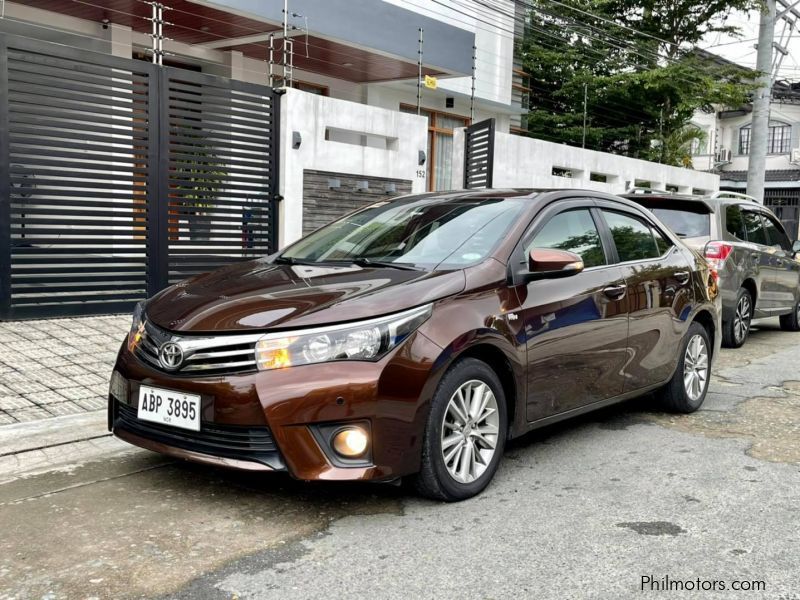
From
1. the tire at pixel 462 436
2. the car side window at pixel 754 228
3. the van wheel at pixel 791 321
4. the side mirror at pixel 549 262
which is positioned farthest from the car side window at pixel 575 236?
the van wheel at pixel 791 321

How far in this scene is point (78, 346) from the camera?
22.9 feet

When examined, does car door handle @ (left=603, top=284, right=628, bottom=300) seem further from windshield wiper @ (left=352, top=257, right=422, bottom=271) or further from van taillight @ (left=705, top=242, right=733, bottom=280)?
van taillight @ (left=705, top=242, right=733, bottom=280)

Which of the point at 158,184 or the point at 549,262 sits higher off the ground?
the point at 158,184

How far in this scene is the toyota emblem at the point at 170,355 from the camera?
3.60 metres

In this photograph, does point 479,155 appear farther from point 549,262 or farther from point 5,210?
point 549,262

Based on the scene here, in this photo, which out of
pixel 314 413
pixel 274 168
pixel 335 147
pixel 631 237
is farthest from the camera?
pixel 335 147

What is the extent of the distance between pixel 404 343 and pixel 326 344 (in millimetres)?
348

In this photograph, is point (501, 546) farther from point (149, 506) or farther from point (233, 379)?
point (149, 506)

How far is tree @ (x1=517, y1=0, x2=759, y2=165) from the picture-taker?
20891mm

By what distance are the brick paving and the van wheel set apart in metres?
8.62

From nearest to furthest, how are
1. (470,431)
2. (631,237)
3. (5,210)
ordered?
1. (470,431)
2. (631,237)
3. (5,210)

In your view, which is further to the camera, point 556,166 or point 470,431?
point 556,166

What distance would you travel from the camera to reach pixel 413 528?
354cm

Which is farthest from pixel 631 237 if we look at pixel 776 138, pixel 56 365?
pixel 776 138
